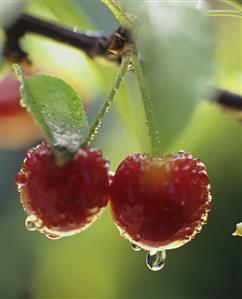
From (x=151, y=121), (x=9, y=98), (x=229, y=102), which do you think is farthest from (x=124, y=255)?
(x=151, y=121)

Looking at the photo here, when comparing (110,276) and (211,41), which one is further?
(110,276)

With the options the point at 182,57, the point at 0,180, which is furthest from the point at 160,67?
the point at 0,180

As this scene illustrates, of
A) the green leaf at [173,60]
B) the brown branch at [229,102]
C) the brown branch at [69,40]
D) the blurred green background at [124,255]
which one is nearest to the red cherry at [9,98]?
the brown branch at [69,40]

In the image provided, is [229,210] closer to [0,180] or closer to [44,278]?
[44,278]

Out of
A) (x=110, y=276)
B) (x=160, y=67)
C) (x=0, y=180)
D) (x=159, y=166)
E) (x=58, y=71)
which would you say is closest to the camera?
(x=159, y=166)

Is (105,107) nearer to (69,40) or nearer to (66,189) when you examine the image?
(66,189)

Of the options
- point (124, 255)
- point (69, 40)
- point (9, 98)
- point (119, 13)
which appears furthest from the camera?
point (124, 255)

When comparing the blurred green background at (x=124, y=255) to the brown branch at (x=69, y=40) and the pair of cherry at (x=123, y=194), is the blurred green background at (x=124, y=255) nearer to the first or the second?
the brown branch at (x=69, y=40)
